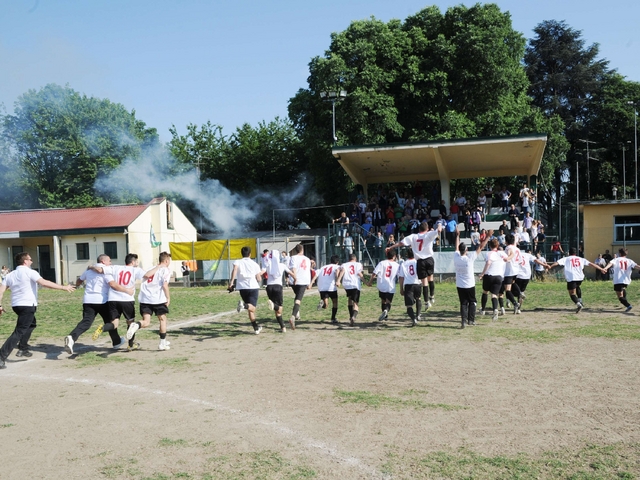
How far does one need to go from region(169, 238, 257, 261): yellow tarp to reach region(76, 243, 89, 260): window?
7511 millimetres

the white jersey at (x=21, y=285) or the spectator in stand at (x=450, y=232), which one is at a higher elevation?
the spectator in stand at (x=450, y=232)

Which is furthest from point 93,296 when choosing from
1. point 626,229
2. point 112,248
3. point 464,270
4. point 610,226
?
point 626,229

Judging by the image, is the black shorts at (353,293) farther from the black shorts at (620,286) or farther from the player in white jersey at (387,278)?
the black shorts at (620,286)

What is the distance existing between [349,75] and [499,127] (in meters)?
9.60

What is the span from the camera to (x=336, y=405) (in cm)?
753

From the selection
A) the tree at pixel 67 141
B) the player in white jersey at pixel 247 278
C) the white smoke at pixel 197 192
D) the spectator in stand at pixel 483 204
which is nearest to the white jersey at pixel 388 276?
the player in white jersey at pixel 247 278

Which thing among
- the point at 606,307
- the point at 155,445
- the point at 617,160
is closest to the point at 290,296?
the point at 606,307

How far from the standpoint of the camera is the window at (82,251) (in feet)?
125

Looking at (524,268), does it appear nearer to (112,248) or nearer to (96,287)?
(96,287)

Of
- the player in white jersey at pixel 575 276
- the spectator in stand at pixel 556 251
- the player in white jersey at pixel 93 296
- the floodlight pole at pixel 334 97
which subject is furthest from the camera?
the floodlight pole at pixel 334 97

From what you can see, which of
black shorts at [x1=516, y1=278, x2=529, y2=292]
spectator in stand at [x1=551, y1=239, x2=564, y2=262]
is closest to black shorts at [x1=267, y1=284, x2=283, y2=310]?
black shorts at [x1=516, y1=278, x2=529, y2=292]

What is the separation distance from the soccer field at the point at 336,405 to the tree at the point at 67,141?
37.7 meters

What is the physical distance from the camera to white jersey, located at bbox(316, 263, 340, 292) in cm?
1466

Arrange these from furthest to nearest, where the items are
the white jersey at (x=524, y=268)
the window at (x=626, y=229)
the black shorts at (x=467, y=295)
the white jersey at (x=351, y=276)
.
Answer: the window at (x=626, y=229) < the white jersey at (x=524, y=268) < the white jersey at (x=351, y=276) < the black shorts at (x=467, y=295)
